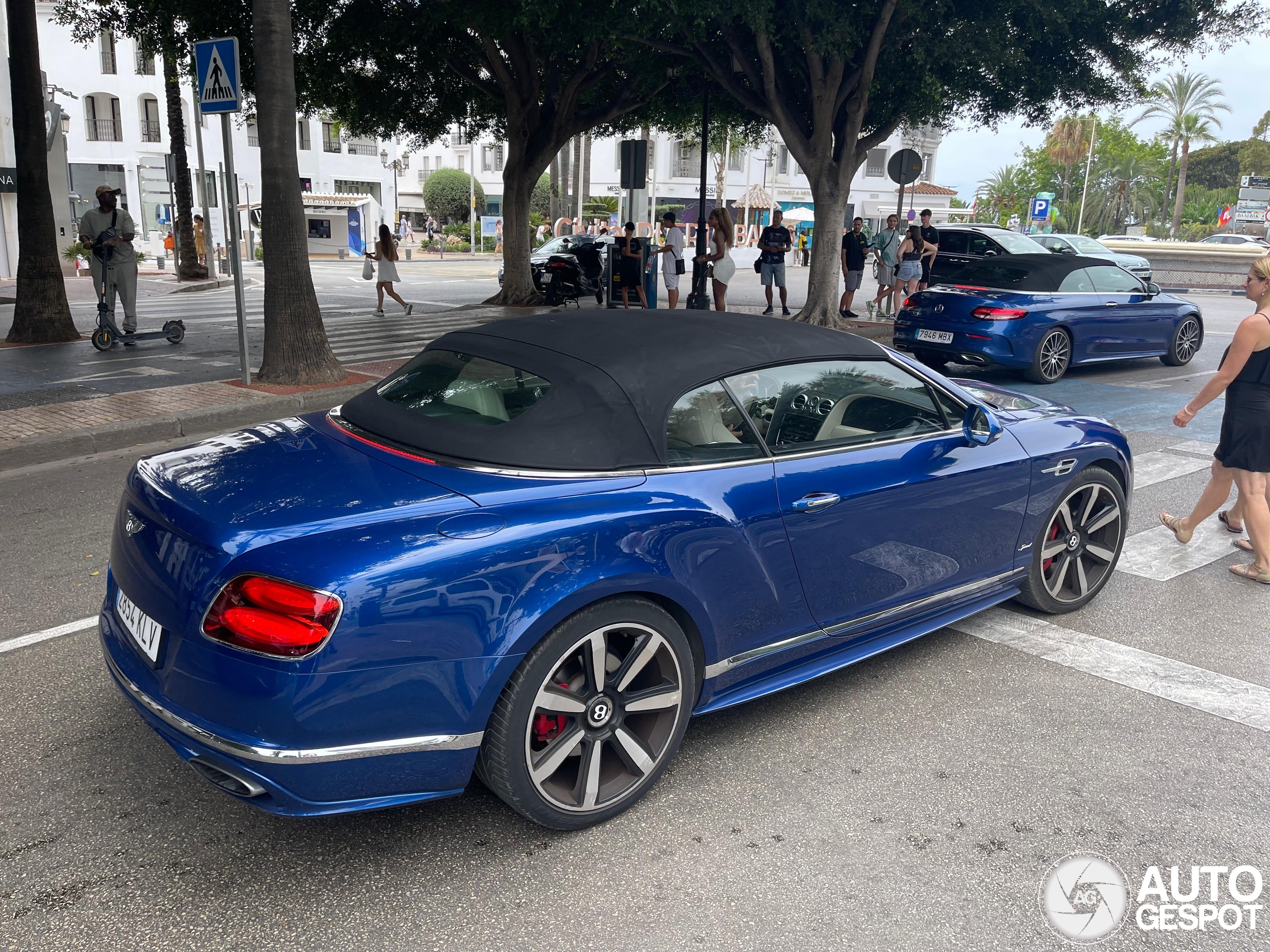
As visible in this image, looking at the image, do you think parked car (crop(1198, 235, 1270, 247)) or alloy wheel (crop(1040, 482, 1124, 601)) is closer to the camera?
alloy wheel (crop(1040, 482, 1124, 601))

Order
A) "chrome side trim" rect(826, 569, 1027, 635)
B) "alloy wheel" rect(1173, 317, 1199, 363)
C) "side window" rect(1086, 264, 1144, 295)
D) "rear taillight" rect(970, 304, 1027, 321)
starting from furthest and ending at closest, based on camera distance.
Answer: "alloy wheel" rect(1173, 317, 1199, 363) → "side window" rect(1086, 264, 1144, 295) → "rear taillight" rect(970, 304, 1027, 321) → "chrome side trim" rect(826, 569, 1027, 635)

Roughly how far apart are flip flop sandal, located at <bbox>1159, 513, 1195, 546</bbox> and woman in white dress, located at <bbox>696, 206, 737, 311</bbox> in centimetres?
1085

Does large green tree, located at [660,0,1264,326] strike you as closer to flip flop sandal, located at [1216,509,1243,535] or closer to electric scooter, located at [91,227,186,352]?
electric scooter, located at [91,227,186,352]

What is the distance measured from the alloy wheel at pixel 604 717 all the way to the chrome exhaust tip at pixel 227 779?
0.72m

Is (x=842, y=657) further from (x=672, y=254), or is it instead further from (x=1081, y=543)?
(x=672, y=254)

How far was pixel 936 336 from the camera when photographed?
37.9ft

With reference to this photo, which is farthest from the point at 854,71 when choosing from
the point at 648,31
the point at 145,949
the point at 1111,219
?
the point at 1111,219

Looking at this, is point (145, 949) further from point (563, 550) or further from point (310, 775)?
point (563, 550)

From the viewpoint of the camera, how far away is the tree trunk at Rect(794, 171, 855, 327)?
1630 cm

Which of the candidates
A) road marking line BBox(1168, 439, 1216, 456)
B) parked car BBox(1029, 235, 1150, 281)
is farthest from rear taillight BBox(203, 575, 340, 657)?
parked car BBox(1029, 235, 1150, 281)

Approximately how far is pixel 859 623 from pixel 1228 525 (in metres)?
3.84

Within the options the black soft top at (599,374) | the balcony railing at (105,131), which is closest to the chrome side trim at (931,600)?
the black soft top at (599,374)

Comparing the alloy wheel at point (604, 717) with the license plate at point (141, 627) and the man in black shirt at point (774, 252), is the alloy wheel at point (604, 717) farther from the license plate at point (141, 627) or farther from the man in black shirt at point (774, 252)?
the man in black shirt at point (774, 252)

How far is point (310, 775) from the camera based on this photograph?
252 cm
